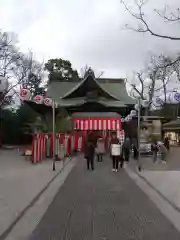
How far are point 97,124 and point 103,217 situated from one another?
1162 inches

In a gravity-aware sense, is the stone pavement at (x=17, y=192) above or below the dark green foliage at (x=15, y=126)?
below

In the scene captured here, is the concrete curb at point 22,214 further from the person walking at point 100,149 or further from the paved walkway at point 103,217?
the person walking at point 100,149

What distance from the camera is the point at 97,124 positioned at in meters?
38.6

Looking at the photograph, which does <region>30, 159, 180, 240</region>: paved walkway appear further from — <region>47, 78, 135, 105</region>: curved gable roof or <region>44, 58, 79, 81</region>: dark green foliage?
<region>44, 58, 79, 81</region>: dark green foliage

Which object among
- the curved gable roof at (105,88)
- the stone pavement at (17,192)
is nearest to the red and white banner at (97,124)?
the curved gable roof at (105,88)

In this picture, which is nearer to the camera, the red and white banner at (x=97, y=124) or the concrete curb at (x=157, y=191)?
the concrete curb at (x=157, y=191)

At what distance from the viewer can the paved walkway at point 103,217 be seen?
7.47m

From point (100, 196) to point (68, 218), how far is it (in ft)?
11.3

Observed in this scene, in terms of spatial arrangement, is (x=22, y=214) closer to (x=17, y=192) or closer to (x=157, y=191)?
(x=17, y=192)

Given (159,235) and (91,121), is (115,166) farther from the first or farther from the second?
(91,121)

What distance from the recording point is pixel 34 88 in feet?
213

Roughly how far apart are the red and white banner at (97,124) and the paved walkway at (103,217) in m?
23.5

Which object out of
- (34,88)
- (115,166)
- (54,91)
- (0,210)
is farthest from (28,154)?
(34,88)

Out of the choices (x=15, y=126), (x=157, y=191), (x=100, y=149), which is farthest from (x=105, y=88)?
(x=157, y=191)
